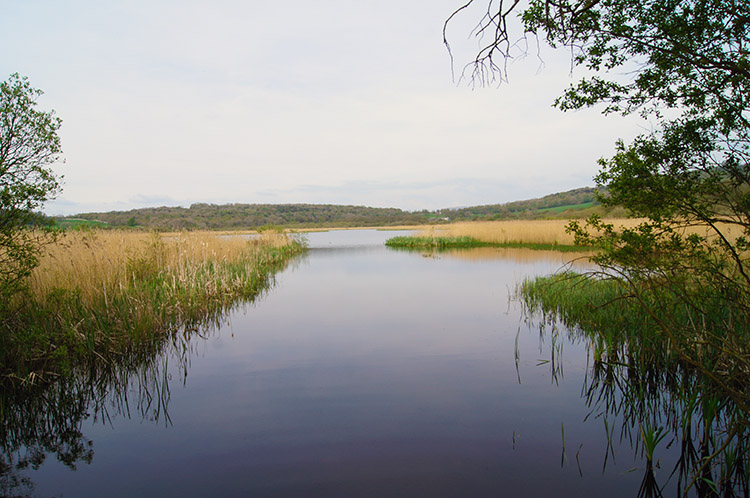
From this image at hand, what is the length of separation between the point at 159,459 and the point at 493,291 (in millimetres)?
9080

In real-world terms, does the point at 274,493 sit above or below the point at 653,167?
below

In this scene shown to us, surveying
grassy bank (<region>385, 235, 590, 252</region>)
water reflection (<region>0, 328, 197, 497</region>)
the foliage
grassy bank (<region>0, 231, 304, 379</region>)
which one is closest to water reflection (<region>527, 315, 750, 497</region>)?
the foliage

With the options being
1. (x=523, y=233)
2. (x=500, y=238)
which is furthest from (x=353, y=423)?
(x=500, y=238)

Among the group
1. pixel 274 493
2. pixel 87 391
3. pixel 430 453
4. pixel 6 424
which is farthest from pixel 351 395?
pixel 6 424

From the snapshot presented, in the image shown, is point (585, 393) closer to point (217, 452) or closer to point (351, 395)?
point (351, 395)

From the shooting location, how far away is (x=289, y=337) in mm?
7324

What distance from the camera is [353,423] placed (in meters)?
3.97

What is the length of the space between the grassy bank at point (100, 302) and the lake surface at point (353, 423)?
0.54 m

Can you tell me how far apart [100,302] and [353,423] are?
4.57m

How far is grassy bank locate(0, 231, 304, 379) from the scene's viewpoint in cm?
455

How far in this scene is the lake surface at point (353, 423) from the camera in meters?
3.06

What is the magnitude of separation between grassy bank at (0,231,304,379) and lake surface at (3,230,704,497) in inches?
21.1

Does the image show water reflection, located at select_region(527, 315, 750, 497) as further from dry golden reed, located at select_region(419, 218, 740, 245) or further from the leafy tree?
dry golden reed, located at select_region(419, 218, 740, 245)

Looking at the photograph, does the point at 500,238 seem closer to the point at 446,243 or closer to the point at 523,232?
the point at 523,232
